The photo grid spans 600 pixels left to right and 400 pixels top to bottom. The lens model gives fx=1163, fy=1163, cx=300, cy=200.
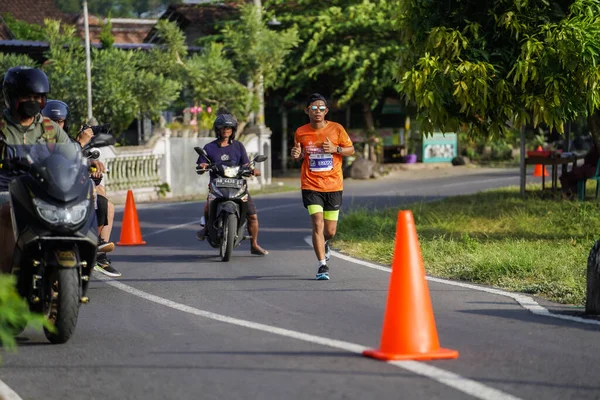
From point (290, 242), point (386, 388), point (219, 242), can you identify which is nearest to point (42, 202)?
point (386, 388)

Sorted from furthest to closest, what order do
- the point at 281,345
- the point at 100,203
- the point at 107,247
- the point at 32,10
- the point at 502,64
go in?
the point at 32,10
the point at 502,64
the point at 107,247
the point at 100,203
the point at 281,345

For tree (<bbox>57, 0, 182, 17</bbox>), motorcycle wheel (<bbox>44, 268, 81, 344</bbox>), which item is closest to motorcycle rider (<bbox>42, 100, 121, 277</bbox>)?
motorcycle wheel (<bbox>44, 268, 81, 344</bbox>)

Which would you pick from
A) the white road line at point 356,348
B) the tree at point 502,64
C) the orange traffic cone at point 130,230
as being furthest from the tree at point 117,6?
the white road line at point 356,348

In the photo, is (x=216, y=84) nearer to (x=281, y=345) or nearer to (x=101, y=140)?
(x=101, y=140)

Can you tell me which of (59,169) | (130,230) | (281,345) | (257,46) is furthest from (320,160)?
(257,46)

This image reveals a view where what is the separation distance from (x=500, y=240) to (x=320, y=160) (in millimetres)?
3813

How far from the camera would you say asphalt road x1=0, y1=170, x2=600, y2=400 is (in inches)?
251

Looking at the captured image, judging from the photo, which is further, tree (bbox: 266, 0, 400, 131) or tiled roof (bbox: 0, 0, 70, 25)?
tiled roof (bbox: 0, 0, 70, 25)

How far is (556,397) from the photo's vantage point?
20.0 ft

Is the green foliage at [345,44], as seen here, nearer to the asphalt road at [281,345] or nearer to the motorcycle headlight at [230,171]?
the motorcycle headlight at [230,171]

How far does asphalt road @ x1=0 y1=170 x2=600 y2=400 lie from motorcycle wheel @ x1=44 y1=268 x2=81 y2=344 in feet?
0.50

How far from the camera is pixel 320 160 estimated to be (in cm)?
1173

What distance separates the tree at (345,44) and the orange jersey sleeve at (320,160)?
76.2ft

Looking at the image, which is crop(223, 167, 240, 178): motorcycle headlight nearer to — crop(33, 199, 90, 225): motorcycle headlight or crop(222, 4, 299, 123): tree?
crop(33, 199, 90, 225): motorcycle headlight
